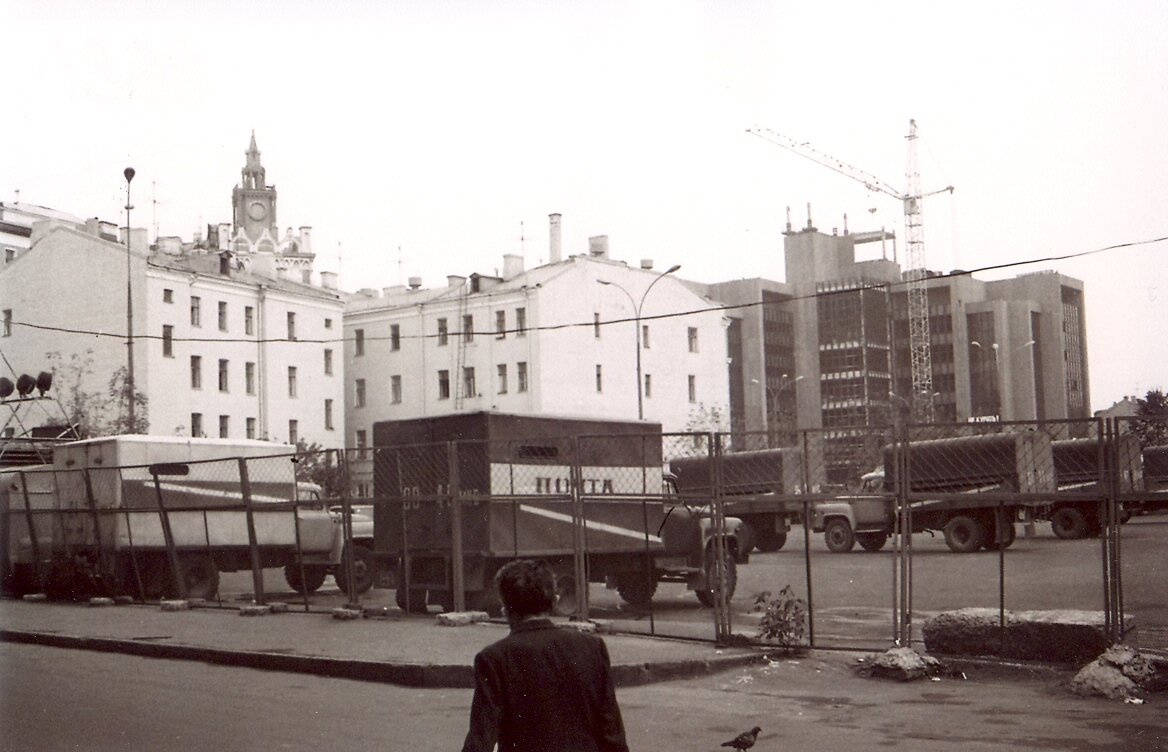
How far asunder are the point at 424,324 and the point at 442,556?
65.3m

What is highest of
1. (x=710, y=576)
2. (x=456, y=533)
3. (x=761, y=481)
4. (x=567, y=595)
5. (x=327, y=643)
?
(x=456, y=533)

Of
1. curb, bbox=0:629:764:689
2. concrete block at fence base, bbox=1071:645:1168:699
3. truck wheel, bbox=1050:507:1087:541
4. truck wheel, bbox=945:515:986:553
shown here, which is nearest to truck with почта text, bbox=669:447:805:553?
truck wheel, bbox=945:515:986:553

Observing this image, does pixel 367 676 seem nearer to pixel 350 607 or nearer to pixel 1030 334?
pixel 350 607

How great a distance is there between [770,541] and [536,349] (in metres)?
45.1

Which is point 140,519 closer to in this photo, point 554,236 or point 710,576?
point 710,576

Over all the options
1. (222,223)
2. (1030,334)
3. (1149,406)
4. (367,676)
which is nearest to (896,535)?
(367,676)

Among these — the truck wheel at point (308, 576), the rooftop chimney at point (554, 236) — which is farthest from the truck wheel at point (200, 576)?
the rooftop chimney at point (554, 236)

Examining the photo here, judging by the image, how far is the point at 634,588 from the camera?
61.8ft

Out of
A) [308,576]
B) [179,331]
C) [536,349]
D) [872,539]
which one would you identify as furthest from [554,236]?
[308,576]

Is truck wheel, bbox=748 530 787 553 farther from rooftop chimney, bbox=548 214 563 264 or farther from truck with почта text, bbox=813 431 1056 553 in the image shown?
rooftop chimney, bbox=548 214 563 264

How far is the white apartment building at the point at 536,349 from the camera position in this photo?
77125 millimetres

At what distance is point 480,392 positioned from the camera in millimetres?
79062

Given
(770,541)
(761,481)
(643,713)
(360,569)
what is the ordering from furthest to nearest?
1. (761,481)
2. (770,541)
3. (360,569)
4. (643,713)

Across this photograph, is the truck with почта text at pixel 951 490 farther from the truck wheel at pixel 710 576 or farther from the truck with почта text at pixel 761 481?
the truck wheel at pixel 710 576
